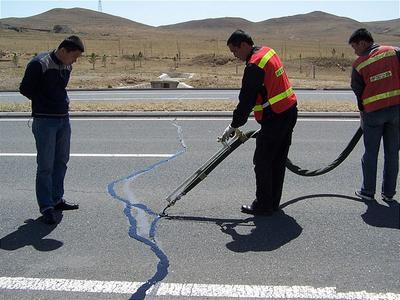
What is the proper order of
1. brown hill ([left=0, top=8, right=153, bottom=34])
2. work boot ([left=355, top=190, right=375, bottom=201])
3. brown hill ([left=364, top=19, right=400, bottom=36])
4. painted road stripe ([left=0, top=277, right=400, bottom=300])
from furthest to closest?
brown hill ([left=0, top=8, right=153, bottom=34]) < brown hill ([left=364, top=19, right=400, bottom=36]) < work boot ([left=355, top=190, right=375, bottom=201]) < painted road stripe ([left=0, top=277, right=400, bottom=300])

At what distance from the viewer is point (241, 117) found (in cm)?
466

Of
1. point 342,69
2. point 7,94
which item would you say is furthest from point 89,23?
point 7,94

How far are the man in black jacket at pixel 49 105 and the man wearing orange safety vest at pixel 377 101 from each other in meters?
2.88

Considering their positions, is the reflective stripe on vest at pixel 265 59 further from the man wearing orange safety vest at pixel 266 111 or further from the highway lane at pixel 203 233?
the highway lane at pixel 203 233

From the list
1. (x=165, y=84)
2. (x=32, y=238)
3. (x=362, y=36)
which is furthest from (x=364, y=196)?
(x=165, y=84)

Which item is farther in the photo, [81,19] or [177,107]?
[81,19]

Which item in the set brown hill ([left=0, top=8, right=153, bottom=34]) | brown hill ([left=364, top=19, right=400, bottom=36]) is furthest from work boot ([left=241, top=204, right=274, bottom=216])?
brown hill ([left=0, top=8, right=153, bottom=34])

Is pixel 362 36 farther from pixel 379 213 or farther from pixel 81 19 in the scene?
pixel 81 19

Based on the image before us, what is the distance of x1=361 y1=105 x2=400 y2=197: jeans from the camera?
5.23 m

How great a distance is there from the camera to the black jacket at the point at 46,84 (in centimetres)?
461

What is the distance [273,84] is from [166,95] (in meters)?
12.2

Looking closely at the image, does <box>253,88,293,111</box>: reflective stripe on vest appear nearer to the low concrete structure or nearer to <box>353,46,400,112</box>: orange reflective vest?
<box>353,46,400,112</box>: orange reflective vest

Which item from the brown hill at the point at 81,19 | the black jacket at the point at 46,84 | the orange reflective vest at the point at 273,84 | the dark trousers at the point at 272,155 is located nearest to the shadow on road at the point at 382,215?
the dark trousers at the point at 272,155

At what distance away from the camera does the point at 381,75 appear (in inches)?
200
